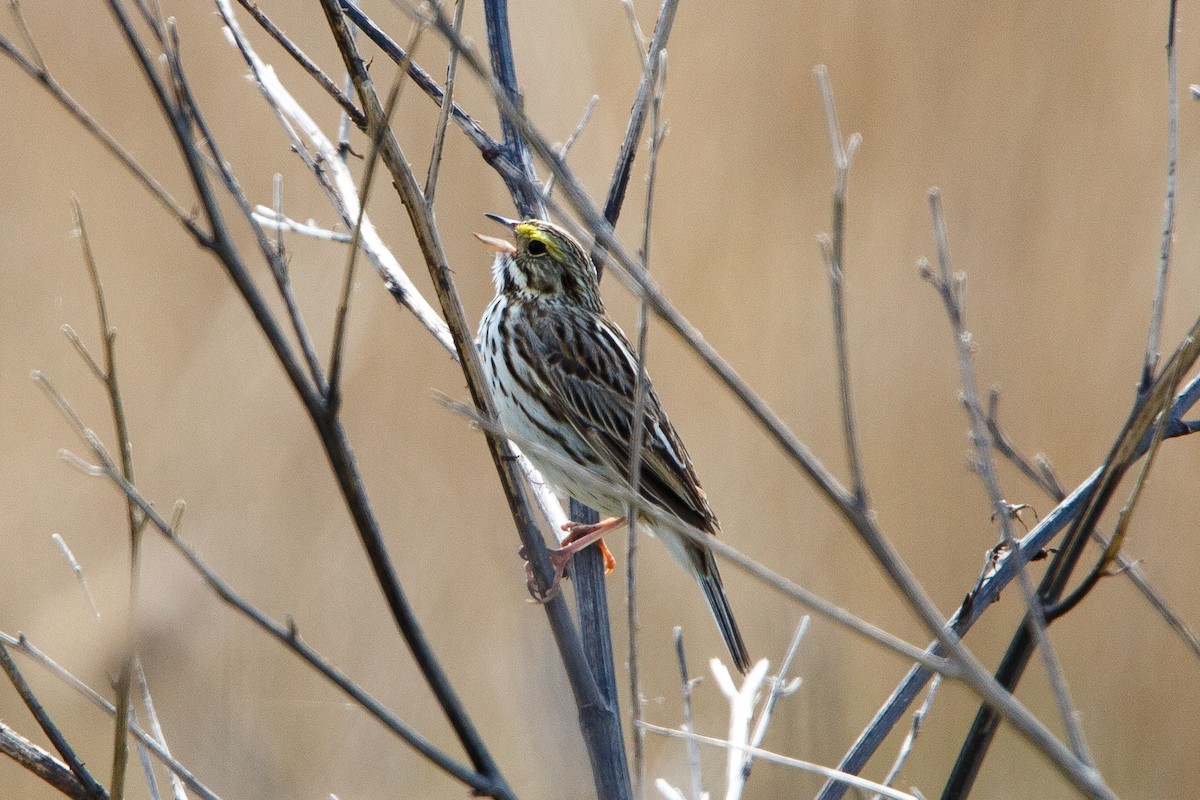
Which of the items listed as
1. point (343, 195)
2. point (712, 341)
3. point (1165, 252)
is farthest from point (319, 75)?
point (712, 341)

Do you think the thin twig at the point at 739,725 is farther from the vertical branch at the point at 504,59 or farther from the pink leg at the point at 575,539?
the vertical branch at the point at 504,59

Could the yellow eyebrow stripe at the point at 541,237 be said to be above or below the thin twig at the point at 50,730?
above

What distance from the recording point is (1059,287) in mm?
5809

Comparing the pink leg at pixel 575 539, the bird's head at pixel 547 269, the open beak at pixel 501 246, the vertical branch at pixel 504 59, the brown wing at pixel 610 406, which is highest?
the vertical branch at pixel 504 59

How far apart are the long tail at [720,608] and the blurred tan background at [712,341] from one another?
148cm

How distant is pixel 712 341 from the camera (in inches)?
232

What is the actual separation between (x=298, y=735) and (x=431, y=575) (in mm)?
921

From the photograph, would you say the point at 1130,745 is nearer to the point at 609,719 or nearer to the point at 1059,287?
the point at 1059,287

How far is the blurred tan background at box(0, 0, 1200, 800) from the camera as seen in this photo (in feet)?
18.2

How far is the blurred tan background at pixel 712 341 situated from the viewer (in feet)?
18.2

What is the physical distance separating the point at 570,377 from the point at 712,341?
197 centimetres

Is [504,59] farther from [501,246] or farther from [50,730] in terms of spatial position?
[50,730]

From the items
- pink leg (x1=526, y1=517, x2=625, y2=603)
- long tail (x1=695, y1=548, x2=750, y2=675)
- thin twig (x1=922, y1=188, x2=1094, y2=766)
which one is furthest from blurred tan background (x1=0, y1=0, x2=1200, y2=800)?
thin twig (x1=922, y1=188, x2=1094, y2=766)

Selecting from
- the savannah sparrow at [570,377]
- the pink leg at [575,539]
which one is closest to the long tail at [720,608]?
the savannah sparrow at [570,377]
